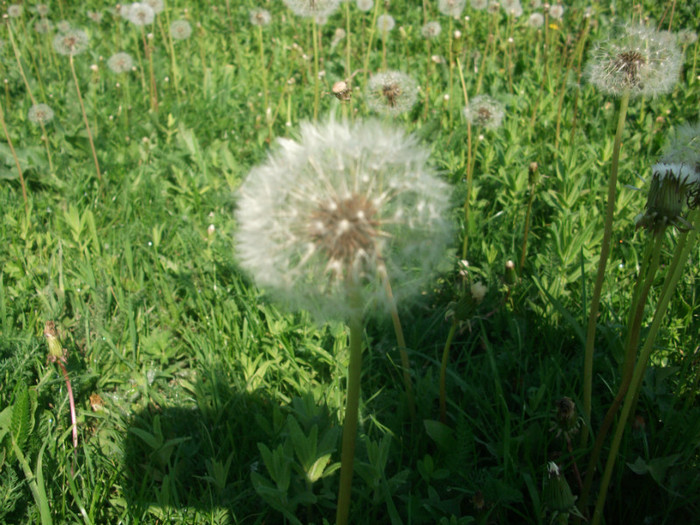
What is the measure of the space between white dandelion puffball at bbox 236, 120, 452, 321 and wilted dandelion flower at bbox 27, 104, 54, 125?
3.24 metres

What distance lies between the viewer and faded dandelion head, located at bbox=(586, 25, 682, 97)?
6.18 ft

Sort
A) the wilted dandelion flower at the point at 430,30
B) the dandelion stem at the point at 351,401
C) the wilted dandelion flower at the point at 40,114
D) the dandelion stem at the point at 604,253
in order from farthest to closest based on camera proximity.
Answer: the wilted dandelion flower at the point at 430,30
the wilted dandelion flower at the point at 40,114
the dandelion stem at the point at 604,253
the dandelion stem at the point at 351,401

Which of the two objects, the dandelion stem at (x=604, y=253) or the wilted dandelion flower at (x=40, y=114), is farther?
the wilted dandelion flower at (x=40, y=114)

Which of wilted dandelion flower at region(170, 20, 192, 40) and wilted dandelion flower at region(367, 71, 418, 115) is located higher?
wilted dandelion flower at region(367, 71, 418, 115)

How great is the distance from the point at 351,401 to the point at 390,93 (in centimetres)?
228

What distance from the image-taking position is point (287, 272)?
1369 mm

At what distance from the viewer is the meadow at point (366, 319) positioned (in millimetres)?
1424

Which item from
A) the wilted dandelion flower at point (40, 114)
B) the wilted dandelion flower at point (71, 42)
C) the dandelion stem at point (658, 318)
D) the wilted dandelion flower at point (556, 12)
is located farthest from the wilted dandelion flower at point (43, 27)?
the dandelion stem at point (658, 318)

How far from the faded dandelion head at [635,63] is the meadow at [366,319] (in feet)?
0.04

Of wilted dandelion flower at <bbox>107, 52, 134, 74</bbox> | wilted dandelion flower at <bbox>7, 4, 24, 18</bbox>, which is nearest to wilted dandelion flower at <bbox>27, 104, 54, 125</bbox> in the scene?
wilted dandelion flower at <bbox>107, 52, 134, 74</bbox>

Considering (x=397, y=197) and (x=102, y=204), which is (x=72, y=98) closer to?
(x=102, y=204)

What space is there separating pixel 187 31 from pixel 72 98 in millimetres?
1631

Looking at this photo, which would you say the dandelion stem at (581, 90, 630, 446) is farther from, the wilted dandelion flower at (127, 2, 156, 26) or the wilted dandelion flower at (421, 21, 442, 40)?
the wilted dandelion flower at (127, 2, 156, 26)

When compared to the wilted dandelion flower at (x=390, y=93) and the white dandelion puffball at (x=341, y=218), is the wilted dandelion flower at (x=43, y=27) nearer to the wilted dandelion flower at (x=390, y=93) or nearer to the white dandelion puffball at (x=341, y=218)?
the wilted dandelion flower at (x=390, y=93)
